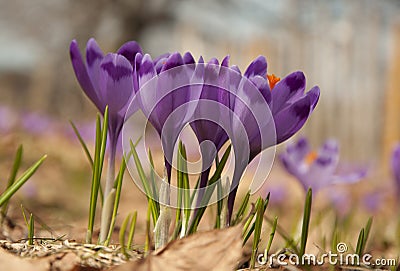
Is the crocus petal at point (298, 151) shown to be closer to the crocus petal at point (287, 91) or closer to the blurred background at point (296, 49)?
the crocus petal at point (287, 91)

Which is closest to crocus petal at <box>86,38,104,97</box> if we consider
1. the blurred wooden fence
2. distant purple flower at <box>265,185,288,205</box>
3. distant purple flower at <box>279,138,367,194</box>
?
distant purple flower at <box>279,138,367,194</box>

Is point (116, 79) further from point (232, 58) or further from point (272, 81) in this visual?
point (232, 58)

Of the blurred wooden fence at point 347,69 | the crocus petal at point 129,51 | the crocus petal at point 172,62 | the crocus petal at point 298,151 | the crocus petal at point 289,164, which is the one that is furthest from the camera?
the blurred wooden fence at point 347,69

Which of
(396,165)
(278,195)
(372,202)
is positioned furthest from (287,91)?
(278,195)

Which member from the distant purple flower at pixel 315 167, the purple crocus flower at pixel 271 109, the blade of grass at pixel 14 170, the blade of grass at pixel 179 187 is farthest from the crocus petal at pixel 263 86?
the distant purple flower at pixel 315 167

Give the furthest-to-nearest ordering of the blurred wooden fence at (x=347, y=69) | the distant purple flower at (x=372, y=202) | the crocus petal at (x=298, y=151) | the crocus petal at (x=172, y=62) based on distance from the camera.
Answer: the blurred wooden fence at (x=347, y=69) → the distant purple flower at (x=372, y=202) → the crocus petal at (x=298, y=151) → the crocus petal at (x=172, y=62)

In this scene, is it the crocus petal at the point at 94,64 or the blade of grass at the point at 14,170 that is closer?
the crocus petal at the point at 94,64

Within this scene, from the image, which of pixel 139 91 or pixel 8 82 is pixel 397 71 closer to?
pixel 139 91
